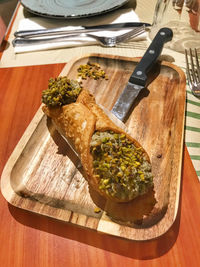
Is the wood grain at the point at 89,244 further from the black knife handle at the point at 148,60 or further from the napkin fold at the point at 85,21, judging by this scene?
the napkin fold at the point at 85,21

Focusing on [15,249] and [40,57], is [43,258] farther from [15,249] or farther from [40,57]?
[40,57]

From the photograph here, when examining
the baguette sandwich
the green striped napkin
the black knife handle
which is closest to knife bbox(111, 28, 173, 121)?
the black knife handle

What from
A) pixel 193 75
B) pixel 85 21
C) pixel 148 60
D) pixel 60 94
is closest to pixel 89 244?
pixel 60 94

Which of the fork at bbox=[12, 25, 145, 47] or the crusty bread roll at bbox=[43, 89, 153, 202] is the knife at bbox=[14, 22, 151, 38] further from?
the crusty bread roll at bbox=[43, 89, 153, 202]

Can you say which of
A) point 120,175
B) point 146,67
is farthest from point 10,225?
point 146,67

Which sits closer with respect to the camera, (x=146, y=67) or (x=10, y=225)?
(x=10, y=225)

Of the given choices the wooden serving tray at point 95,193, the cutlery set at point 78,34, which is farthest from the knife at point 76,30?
the wooden serving tray at point 95,193
